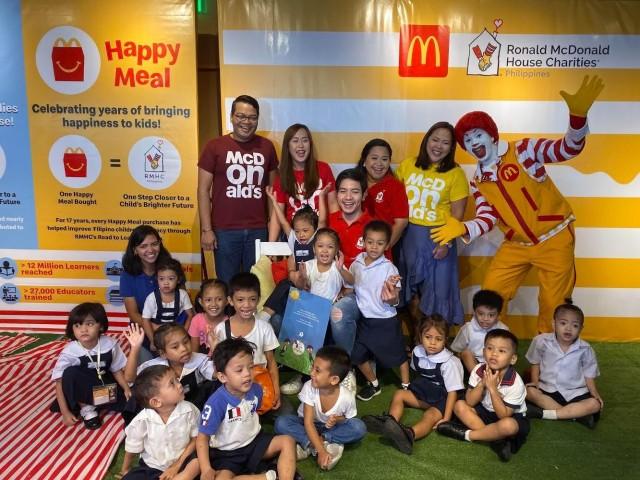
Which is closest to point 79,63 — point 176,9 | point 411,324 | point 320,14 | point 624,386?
point 176,9

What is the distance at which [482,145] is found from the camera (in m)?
3.39

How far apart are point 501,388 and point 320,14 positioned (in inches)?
114

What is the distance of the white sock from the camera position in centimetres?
297

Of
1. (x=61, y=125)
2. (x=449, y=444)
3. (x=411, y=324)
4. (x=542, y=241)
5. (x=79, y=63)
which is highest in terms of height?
(x=79, y=63)

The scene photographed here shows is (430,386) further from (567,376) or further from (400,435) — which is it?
(567,376)

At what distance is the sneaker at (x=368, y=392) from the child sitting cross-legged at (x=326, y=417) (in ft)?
1.88

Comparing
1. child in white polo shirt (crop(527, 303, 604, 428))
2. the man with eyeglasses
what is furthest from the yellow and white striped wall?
child in white polo shirt (crop(527, 303, 604, 428))

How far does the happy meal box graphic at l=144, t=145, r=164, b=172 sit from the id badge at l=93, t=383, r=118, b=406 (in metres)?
1.78

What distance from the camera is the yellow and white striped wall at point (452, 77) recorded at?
389 cm

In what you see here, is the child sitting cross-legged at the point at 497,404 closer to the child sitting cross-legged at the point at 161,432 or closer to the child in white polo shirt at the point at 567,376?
the child in white polo shirt at the point at 567,376

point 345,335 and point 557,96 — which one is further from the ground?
point 557,96

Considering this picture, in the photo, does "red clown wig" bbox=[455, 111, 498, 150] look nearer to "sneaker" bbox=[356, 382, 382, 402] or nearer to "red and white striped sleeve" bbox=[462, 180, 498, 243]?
"red and white striped sleeve" bbox=[462, 180, 498, 243]

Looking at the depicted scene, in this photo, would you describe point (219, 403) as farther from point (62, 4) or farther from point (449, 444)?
point (62, 4)

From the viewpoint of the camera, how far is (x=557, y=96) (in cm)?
398
